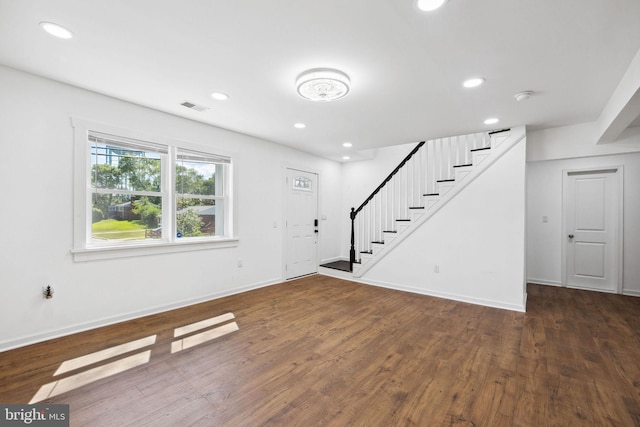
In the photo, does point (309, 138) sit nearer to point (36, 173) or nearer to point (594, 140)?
point (36, 173)

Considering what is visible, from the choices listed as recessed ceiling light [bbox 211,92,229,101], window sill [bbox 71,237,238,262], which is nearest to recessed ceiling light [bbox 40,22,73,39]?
recessed ceiling light [bbox 211,92,229,101]

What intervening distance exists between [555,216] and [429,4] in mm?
5160

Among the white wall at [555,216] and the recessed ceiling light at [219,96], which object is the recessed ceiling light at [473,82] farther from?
the white wall at [555,216]

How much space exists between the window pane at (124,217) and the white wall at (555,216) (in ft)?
21.1

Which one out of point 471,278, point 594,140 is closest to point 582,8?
point 594,140

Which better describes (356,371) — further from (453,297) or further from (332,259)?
(332,259)

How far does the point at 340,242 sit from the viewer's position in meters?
6.92

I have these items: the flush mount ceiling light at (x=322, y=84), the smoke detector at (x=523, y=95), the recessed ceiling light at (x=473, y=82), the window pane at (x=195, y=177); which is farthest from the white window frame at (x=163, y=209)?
the smoke detector at (x=523, y=95)

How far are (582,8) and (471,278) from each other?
11.5 feet

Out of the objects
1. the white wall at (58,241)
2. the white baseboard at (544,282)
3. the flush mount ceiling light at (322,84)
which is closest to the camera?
the flush mount ceiling light at (322,84)

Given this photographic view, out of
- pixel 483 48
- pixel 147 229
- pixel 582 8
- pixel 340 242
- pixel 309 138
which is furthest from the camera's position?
pixel 340 242

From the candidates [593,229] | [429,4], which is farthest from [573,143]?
[429,4]

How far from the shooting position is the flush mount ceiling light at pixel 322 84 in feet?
8.05
